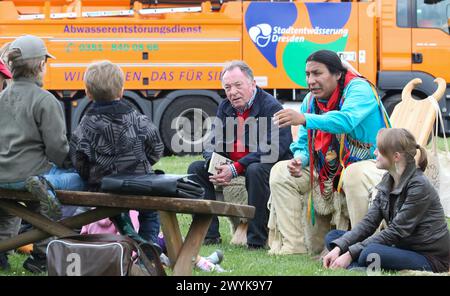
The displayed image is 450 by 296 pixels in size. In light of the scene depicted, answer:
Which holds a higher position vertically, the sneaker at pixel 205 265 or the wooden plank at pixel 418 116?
the wooden plank at pixel 418 116

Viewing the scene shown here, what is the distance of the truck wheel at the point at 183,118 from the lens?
49.9 feet

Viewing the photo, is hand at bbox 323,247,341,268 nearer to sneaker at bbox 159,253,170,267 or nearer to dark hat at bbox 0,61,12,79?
sneaker at bbox 159,253,170,267

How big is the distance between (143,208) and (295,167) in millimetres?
1767

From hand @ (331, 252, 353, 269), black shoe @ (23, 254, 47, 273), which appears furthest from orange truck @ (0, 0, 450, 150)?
hand @ (331, 252, 353, 269)

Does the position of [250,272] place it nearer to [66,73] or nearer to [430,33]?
[66,73]

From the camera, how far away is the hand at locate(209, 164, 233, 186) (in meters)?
7.24

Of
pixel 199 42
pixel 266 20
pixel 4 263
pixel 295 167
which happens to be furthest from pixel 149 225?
pixel 266 20

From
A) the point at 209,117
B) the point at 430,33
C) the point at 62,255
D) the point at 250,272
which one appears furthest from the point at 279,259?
the point at 430,33

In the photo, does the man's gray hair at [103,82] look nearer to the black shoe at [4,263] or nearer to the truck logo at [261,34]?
the black shoe at [4,263]

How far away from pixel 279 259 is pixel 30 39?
7.33 ft

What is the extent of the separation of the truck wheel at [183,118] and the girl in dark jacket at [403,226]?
30.7ft

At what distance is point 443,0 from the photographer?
1608cm

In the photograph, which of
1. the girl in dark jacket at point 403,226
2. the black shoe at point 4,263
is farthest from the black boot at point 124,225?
the girl in dark jacket at point 403,226

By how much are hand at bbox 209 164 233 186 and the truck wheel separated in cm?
786
